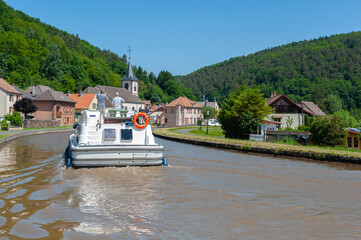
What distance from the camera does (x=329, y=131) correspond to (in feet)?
95.3

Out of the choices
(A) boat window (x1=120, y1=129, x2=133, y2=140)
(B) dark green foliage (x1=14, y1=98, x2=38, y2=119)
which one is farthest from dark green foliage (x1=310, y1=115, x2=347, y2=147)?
(B) dark green foliage (x1=14, y1=98, x2=38, y2=119)

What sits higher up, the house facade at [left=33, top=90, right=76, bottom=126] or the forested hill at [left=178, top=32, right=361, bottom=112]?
the forested hill at [left=178, top=32, right=361, bottom=112]

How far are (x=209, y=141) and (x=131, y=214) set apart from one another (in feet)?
80.8

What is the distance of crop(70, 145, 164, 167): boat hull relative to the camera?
1480cm

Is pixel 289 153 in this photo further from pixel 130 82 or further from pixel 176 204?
pixel 130 82

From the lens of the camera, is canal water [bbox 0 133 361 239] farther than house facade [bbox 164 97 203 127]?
No

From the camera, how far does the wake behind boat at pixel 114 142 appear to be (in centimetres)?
1491

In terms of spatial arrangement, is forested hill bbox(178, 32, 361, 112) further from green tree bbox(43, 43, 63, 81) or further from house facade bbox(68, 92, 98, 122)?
green tree bbox(43, 43, 63, 81)

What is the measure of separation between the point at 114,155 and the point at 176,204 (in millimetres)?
6082

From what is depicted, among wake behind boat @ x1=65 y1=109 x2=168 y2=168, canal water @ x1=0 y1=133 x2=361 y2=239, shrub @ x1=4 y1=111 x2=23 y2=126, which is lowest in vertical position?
canal water @ x1=0 y1=133 x2=361 y2=239

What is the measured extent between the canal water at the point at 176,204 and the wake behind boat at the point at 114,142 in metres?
0.46

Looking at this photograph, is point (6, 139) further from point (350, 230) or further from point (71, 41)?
point (71, 41)

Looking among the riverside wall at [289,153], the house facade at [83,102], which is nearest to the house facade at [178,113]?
the house facade at [83,102]

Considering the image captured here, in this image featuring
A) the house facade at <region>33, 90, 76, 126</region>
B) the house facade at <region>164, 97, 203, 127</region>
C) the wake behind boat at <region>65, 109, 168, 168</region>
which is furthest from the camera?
the house facade at <region>164, 97, 203, 127</region>
